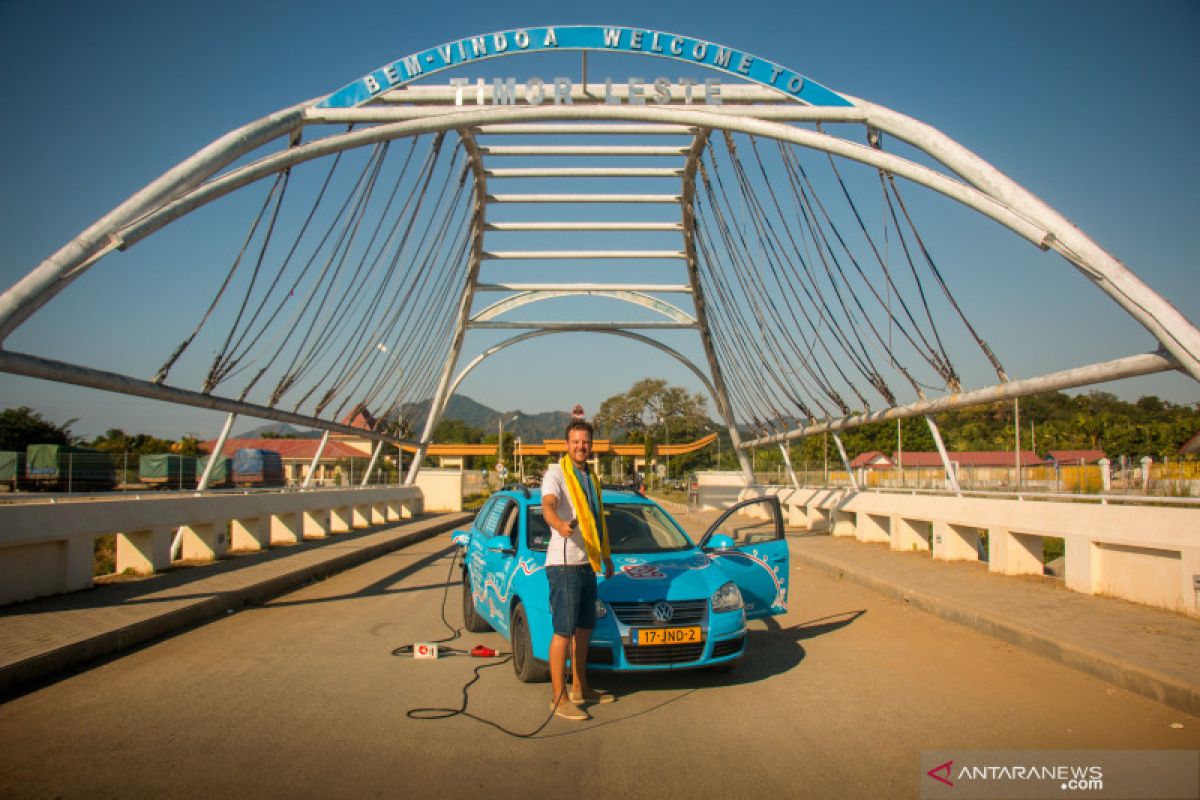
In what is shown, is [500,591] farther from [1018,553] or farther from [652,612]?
[1018,553]

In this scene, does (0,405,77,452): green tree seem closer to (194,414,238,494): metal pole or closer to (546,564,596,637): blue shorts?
(194,414,238,494): metal pole

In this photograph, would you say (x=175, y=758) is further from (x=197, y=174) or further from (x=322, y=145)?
(x=322, y=145)

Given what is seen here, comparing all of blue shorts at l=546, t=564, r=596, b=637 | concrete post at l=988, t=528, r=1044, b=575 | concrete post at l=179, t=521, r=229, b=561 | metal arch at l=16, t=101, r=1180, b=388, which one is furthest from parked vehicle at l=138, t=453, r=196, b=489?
concrete post at l=988, t=528, r=1044, b=575

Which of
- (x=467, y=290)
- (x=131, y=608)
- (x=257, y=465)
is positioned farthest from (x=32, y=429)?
(x=131, y=608)

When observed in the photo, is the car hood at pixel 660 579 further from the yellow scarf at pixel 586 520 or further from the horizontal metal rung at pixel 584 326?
the horizontal metal rung at pixel 584 326

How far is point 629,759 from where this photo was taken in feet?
16.5

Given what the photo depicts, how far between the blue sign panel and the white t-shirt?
26.9 feet

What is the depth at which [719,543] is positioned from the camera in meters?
8.09

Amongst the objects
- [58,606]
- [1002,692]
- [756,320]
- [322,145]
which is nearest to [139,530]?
[58,606]

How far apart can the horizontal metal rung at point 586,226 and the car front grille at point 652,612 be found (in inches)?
774

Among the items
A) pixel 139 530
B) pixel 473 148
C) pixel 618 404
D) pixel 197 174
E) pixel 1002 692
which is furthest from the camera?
pixel 618 404

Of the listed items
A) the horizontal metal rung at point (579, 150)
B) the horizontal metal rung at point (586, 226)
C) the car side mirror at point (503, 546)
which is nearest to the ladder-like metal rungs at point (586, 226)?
the horizontal metal rung at point (586, 226)

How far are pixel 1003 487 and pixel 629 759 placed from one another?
12561 mm

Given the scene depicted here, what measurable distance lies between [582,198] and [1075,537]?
52.6 feet
